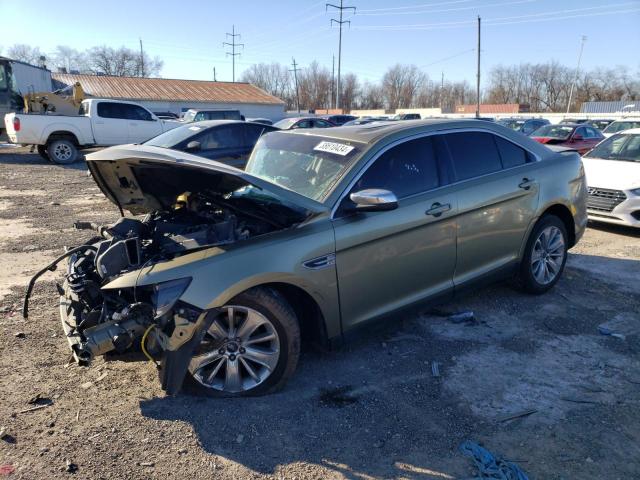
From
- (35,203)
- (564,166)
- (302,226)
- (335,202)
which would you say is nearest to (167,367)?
(302,226)

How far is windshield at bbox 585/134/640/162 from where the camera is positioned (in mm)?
8258

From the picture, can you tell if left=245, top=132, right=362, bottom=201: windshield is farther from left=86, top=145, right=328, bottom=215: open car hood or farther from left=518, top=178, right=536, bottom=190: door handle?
left=518, top=178, right=536, bottom=190: door handle

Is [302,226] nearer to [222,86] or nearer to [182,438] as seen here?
[182,438]

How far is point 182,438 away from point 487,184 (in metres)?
3.20

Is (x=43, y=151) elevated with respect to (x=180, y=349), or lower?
elevated

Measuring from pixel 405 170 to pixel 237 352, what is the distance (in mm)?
1950

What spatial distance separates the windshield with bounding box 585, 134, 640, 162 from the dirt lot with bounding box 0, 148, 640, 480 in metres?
4.68

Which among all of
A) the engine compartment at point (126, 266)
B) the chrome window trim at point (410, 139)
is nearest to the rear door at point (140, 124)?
the engine compartment at point (126, 266)

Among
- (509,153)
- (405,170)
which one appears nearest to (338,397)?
(405,170)

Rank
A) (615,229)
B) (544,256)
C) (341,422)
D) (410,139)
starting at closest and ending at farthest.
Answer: (341,422) → (410,139) → (544,256) → (615,229)

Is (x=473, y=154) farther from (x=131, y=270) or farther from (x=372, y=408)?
(x=131, y=270)

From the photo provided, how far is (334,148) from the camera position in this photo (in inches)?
154

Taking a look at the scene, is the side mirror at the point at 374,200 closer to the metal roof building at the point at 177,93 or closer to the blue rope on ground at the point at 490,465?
the blue rope on ground at the point at 490,465

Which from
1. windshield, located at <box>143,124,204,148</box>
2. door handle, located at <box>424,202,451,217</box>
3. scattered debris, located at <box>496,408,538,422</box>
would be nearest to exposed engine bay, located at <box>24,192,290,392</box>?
door handle, located at <box>424,202,451,217</box>
